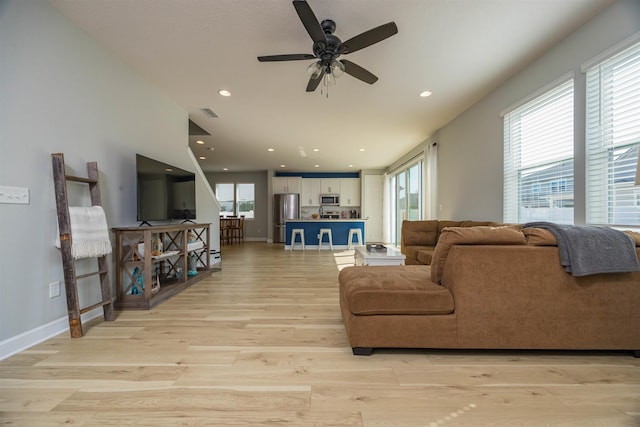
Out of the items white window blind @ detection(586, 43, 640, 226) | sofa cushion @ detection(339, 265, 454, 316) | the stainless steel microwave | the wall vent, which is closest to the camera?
sofa cushion @ detection(339, 265, 454, 316)

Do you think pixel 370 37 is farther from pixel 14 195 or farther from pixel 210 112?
pixel 210 112

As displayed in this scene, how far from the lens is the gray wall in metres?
10.1

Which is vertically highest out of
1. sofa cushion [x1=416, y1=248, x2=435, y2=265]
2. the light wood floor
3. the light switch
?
the light switch

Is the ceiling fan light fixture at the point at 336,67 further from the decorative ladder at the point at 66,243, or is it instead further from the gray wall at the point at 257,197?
the gray wall at the point at 257,197

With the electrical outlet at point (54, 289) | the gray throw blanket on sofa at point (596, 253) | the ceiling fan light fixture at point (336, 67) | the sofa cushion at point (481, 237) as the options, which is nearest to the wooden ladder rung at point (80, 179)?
the electrical outlet at point (54, 289)

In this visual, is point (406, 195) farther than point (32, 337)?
Yes

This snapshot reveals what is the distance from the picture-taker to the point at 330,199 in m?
9.68

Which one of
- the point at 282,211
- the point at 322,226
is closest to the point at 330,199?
the point at 282,211

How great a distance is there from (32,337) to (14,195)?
104cm

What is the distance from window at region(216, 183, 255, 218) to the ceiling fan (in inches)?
319

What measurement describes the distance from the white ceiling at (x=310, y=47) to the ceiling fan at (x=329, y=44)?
23 centimetres

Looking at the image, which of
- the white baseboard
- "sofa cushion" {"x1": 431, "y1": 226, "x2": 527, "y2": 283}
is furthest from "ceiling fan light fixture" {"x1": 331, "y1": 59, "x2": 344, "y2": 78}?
the white baseboard

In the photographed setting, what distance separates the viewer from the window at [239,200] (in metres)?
10.2

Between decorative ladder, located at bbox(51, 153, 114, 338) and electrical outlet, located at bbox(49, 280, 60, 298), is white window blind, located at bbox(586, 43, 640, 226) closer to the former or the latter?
decorative ladder, located at bbox(51, 153, 114, 338)
